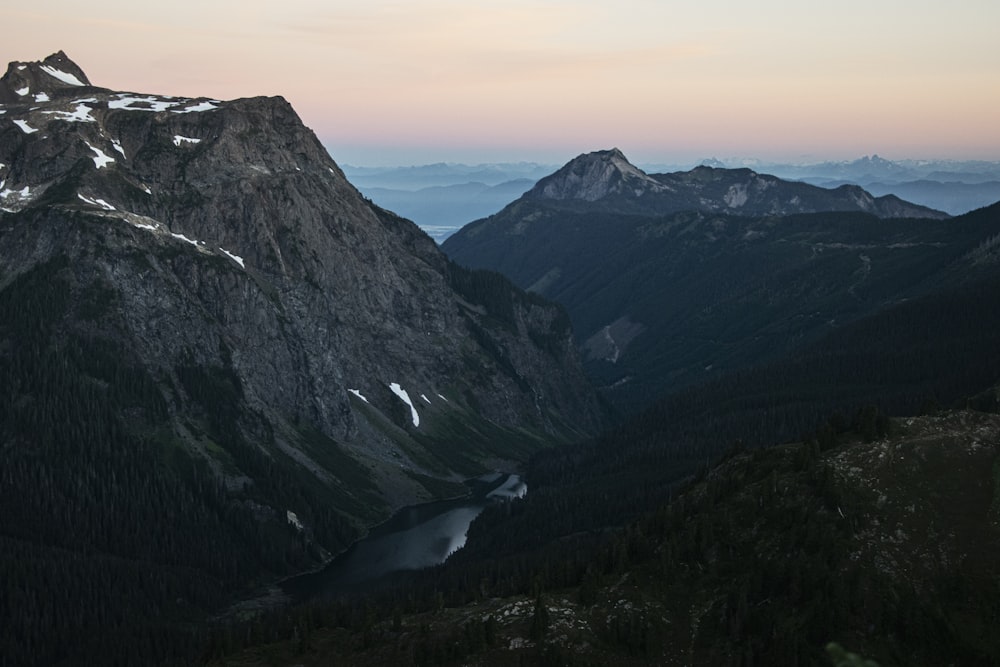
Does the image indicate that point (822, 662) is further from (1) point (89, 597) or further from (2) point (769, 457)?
(1) point (89, 597)

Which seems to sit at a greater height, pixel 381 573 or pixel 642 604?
pixel 642 604

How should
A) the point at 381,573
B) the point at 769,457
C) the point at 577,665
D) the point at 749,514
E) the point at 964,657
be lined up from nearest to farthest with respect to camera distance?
the point at 964,657
the point at 577,665
the point at 749,514
the point at 769,457
the point at 381,573

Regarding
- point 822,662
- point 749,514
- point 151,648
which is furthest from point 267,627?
point 822,662

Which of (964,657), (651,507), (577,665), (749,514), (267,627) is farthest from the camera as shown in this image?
(651,507)

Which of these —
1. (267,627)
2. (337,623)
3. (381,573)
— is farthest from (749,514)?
(381,573)

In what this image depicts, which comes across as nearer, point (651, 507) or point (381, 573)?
point (651, 507)

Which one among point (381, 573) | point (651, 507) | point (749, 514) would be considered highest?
point (749, 514)

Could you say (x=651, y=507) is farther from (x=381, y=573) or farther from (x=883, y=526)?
(x=883, y=526)

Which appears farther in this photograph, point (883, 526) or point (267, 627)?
point (267, 627)

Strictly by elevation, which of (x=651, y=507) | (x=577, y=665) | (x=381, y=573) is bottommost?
(x=381, y=573)
